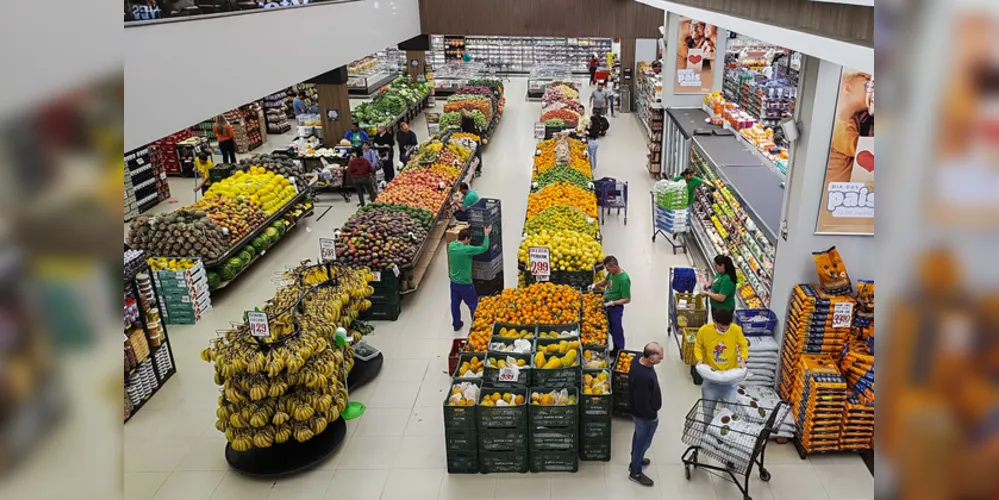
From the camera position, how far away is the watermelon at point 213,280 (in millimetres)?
8781

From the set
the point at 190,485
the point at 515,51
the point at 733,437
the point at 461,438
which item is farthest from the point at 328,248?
the point at 515,51

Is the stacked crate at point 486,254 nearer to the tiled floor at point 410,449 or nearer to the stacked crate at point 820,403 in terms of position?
the tiled floor at point 410,449

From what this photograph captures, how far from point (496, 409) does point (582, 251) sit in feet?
8.85

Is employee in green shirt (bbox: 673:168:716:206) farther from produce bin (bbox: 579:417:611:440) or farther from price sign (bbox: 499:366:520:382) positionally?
price sign (bbox: 499:366:520:382)

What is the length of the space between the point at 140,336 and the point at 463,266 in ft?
11.1

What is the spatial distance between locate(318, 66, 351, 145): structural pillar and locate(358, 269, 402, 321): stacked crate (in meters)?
7.64

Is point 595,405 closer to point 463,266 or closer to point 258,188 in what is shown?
point 463,266

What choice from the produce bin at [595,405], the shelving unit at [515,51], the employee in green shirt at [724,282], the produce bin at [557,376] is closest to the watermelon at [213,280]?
the produce bin at [557,376]

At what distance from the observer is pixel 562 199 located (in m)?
9.28

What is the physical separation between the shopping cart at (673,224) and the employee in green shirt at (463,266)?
3.48 meters

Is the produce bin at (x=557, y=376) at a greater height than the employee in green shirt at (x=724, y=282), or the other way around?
the employee in green shirt at (x=724, y=282)

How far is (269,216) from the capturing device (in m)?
10.3
